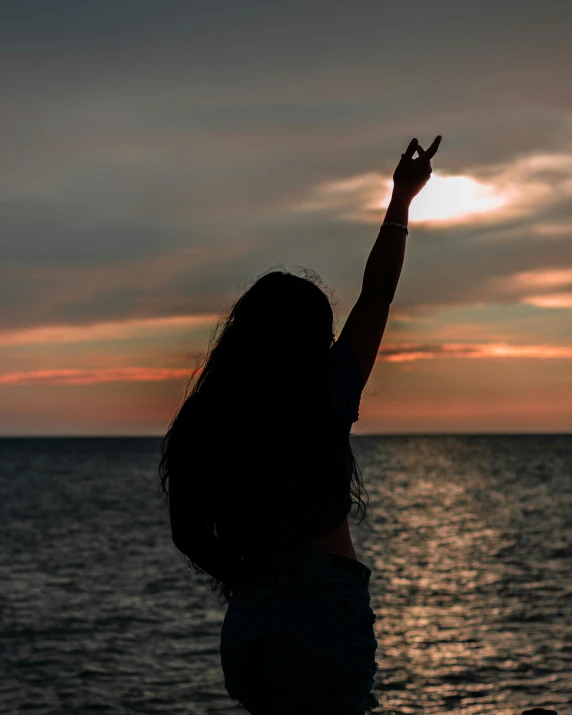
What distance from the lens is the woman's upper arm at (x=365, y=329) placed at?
3.15 meters

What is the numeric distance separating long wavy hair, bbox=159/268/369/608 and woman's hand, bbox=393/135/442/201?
0.77m

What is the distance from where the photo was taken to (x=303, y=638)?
2.73m

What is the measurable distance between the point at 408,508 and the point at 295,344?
68371 mm

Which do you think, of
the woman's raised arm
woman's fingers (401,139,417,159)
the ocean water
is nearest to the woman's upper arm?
the woman's raised arm

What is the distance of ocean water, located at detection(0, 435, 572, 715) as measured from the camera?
63.8 ft

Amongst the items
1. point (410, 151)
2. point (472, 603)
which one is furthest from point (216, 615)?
point (410, 151)

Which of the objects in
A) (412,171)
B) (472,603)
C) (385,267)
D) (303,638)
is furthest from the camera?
(472,603)

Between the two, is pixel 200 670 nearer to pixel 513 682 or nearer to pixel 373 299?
pixel 513 682

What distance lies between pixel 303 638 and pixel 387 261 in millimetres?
1378

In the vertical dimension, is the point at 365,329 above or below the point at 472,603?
above

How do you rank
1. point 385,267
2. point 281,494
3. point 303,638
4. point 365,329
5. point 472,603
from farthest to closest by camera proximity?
point 472,603
point 385,267
point 365,329
point 281,494
point 303,638

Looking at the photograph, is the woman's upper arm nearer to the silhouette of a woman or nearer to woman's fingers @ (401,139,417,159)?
the silhouette of a woman

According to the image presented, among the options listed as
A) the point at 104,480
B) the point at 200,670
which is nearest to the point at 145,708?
the point at 200,670

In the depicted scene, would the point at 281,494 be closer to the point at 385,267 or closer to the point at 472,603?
the point at 385,267
